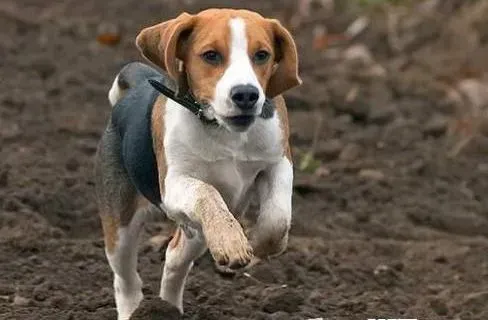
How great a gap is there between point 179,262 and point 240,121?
1.05 metres

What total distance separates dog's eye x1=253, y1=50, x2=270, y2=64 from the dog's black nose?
20 centimetres

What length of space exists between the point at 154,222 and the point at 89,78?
2.88 metres

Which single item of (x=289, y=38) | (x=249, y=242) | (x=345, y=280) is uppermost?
(x=289, y=38)

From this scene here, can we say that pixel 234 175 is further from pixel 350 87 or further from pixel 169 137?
pixel 350 87

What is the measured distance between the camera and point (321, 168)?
9133 mm

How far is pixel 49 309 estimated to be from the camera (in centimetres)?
644

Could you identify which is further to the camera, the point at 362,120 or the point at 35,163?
the point at 362,120

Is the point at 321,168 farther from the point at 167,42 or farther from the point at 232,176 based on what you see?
the point at 167,42

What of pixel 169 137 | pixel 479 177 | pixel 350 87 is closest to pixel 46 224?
pixel 169 137

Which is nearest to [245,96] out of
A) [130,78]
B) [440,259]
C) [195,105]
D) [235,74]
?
[235,74]

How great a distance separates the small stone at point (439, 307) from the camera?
684cm

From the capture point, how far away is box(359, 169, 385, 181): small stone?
29.6 feet

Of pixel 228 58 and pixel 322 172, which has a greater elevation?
pixel 228 58

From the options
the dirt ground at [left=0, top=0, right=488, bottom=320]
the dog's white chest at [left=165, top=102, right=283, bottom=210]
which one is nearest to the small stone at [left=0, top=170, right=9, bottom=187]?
the dirt ground at [left=0, top=0, right=488, bottom=320]
